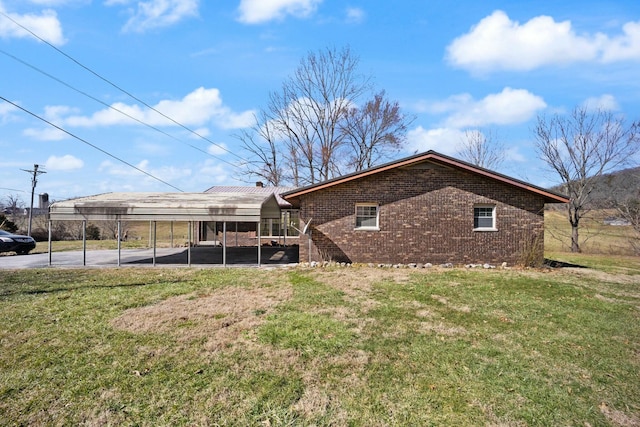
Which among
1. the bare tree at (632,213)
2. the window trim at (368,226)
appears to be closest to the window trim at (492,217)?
the window trim at (368,226)

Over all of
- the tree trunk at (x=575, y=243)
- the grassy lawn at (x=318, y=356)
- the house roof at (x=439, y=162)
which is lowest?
the grassy lawn at (x=318, y=356)

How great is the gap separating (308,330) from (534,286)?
7.40m

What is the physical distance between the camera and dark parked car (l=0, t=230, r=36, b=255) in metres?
17.6

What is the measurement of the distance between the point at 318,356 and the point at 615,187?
25237 mm

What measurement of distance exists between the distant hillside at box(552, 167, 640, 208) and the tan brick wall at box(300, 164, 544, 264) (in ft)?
39.8

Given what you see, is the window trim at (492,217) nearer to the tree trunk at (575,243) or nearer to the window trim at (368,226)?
the window trim at (368,226)

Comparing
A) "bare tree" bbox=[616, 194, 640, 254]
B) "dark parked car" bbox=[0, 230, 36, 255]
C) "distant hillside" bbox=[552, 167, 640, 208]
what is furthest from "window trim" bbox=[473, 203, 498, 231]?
"dark parked car" bbox=[0, 230, 36, 255]

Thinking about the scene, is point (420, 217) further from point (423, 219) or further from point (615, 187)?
point (615, 187)

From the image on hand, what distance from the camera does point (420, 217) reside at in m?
13.8

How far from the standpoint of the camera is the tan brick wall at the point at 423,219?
13.7m

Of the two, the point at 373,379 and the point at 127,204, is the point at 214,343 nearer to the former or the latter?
the point at 373,379

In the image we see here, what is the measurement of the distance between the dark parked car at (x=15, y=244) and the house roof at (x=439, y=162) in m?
14.2

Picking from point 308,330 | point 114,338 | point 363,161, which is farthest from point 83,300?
point 363,161

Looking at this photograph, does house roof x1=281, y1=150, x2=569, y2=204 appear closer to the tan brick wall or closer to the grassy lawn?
the tan brick wall
